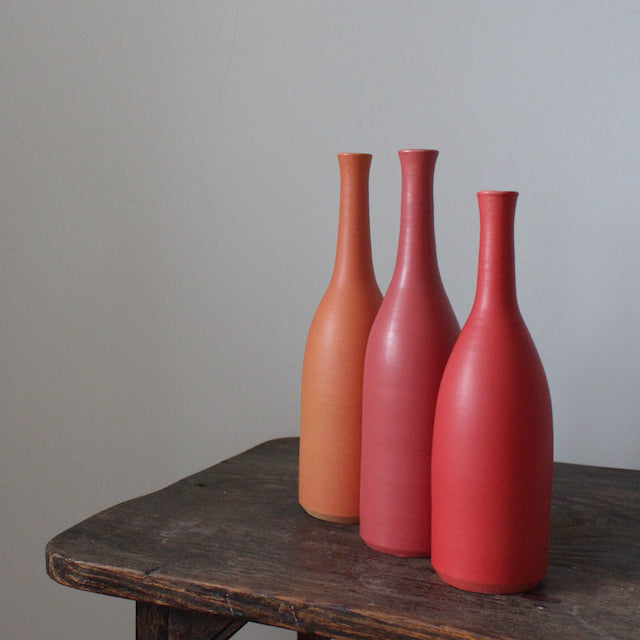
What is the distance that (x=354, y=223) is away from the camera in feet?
2.45

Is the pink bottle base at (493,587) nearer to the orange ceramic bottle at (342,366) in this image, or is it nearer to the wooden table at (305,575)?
the wooden table at (305,575)

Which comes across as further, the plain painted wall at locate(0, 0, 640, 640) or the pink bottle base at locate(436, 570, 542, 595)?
the plain painted wall at locate(0, 0, 640, 640)

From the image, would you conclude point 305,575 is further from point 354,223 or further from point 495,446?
point 354,223

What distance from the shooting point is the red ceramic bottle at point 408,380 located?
646 mm

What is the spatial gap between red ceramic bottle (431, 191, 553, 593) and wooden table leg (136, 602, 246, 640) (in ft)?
0.69

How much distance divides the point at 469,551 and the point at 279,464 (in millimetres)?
415

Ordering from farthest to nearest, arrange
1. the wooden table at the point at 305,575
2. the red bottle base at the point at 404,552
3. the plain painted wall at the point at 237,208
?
the plain painted wall at the point at 237,208
the red bottle base at the point at 404,552
the wooden table at the point at 305,575

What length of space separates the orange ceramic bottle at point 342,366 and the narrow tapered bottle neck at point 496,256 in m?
0.16

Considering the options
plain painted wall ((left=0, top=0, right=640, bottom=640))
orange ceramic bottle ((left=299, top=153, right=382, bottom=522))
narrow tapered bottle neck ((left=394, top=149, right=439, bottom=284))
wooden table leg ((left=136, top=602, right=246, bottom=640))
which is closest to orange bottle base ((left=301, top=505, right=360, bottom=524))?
orange ceramic bottle ((left=299, top=153, right=382, bottom=522))

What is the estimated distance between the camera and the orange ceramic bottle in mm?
732

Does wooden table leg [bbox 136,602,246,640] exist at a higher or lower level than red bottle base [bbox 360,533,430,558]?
lower

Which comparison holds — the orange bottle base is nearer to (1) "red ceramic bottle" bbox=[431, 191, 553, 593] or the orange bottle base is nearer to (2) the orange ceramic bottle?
→ (2) the orange ceramic bottle

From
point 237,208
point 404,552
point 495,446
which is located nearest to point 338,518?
point 404,552

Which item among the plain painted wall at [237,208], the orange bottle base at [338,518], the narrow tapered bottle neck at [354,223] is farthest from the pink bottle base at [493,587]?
the plain painted wall at [237,208]
